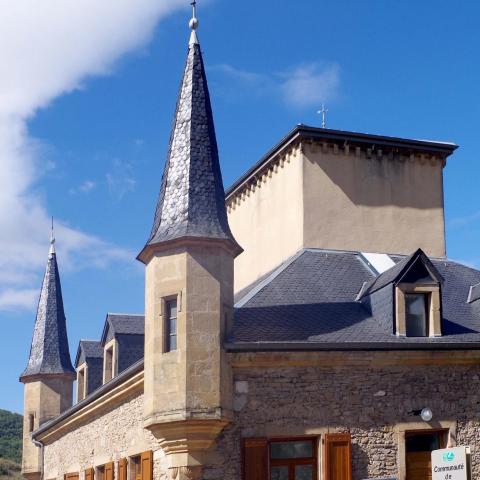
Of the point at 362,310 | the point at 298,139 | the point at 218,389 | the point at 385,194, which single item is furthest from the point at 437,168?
Answer: the point at 218,389

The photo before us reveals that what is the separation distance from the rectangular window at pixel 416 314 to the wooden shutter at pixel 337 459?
2623 mm

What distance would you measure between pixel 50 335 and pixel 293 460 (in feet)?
54.9

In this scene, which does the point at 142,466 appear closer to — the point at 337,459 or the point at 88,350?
the point at 337,459

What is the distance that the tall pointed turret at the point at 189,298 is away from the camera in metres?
17.9

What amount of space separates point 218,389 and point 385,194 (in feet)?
30.0

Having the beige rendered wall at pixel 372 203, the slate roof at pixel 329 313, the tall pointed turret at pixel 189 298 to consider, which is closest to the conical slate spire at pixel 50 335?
the beige rendered wall at pixel 372 203

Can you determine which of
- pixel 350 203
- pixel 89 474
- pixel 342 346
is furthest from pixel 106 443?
pixel 350 203

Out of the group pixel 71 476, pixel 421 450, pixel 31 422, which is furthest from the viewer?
pixel 31 422

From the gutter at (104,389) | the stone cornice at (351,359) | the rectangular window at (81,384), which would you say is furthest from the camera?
the rectangular window at (81,384)

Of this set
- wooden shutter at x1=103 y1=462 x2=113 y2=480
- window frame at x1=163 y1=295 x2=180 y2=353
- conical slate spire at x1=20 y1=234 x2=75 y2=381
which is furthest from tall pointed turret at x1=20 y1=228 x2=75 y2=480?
window frame at x1=163 y1=295 x2=180 y2=353

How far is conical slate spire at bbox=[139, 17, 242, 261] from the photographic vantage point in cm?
1894

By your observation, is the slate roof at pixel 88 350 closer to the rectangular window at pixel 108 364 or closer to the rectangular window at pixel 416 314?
the rectangular window at pixel 108 364

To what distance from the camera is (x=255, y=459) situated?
58.6 ft

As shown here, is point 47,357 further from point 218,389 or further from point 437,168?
point 218,389
